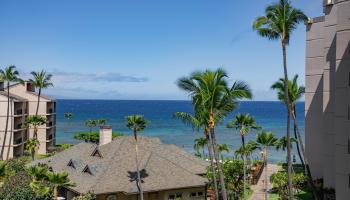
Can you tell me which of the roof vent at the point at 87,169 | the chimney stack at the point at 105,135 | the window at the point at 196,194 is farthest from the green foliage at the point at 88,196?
the chimney stack at the point at 105,135

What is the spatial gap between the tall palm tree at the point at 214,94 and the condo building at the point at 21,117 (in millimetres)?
55591

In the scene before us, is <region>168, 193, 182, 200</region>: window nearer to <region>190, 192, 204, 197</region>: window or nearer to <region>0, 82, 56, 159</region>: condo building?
<region>190, 192, 204, 197</region>: window

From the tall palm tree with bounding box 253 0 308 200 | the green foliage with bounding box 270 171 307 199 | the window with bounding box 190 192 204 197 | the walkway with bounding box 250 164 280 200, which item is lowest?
the walkway with bounding box 250 164 280 200

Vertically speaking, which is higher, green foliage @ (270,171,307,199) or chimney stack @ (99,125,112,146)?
chimney stack @ (99,125,112,146)

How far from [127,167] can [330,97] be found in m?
21.2

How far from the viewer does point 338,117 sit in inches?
1107

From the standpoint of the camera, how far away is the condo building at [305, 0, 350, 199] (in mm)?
27328

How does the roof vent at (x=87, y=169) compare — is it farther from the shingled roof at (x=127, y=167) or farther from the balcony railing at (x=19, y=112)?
the balcony railing at (x=19, y=112)

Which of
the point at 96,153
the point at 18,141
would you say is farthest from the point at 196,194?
the point at 18,141

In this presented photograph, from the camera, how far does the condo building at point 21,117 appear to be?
241 ft

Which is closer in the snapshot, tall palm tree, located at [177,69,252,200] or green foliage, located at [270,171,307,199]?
tall palm tree, located at [177,69,252,200]

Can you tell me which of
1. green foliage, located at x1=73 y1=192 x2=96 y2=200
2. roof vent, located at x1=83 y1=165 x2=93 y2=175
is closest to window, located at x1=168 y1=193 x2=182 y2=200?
green foliage, located at x1=73 y1=192 x2=96 y2=200

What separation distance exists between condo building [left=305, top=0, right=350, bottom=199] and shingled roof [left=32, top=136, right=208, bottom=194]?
13736mm

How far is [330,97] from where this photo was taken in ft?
127
